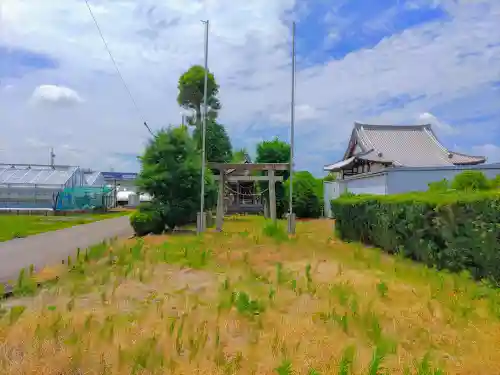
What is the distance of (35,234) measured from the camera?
58.5ft

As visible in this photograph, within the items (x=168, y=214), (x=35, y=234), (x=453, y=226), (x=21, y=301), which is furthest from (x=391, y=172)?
(x=21, y=301)

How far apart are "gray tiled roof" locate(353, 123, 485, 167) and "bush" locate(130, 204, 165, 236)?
1474 cm

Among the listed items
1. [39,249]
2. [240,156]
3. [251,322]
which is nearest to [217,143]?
[240,156]

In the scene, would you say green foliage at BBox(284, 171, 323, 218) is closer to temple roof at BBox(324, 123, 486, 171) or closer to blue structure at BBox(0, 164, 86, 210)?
temple roof at BBox(324, 123, 486, 171)

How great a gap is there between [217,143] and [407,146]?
1356 centimetres

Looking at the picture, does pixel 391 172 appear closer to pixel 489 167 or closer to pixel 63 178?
pixel 489 167

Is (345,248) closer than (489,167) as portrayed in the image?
Yes

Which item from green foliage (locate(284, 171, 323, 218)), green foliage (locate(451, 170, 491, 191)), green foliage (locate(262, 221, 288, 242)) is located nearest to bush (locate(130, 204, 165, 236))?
green foliage (locate(262, 221, 288, 242))

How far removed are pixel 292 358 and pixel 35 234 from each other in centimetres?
1574

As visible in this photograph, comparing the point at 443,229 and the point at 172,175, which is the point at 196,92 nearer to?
the point at 172,175

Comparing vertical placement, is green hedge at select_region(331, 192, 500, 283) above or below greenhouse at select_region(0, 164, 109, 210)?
below

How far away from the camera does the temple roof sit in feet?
95.9

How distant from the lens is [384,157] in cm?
2923

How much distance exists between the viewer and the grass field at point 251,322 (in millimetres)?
4340
